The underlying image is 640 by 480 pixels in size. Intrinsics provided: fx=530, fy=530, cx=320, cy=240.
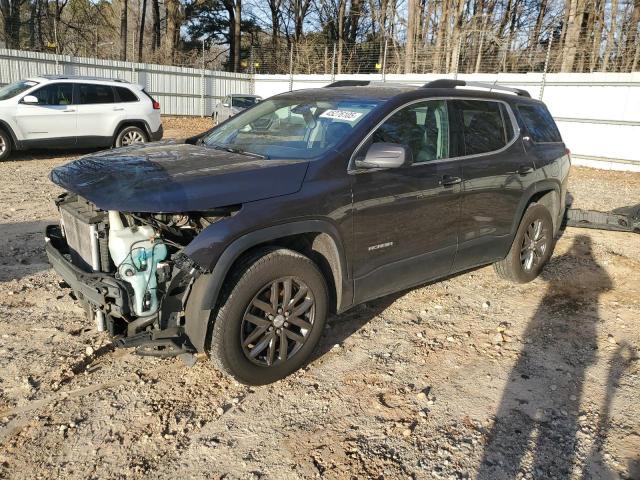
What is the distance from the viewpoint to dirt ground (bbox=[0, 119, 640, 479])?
8.96 ft

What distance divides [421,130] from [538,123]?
6.22ft

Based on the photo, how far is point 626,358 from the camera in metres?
3.96

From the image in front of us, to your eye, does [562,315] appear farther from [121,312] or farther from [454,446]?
[121,312]

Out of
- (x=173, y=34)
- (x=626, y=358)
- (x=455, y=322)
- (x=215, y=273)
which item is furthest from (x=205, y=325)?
(x=173, y=34)

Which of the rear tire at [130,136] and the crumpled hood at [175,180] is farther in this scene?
the rear tire at [130,136]

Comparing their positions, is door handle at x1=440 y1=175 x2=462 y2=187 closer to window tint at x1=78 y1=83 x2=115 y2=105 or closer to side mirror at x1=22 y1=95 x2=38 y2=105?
side mirror at x1=22 y1=95 x2=38 y2=105

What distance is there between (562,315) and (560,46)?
13.9m

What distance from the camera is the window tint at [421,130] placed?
375 centimetres

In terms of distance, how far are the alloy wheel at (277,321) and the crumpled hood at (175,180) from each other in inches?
23.2

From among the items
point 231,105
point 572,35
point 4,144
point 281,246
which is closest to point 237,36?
point 231,105

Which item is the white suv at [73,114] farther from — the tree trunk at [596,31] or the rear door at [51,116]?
the tree trunk at [596,31]

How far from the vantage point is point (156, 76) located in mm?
21875

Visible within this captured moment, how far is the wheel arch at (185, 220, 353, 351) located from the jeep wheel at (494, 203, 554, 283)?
7.21ft

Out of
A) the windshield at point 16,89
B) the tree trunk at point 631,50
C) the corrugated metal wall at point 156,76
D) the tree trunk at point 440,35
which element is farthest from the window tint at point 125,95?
the tree trunk at point 631,50
